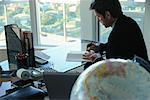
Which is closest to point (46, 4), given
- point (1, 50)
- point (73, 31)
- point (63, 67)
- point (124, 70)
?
point (73, 31)

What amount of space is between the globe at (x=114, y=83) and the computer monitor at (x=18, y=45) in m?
1.57

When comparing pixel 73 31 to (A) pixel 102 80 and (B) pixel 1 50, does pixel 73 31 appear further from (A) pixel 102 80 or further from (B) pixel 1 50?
(A) pixel 102 80

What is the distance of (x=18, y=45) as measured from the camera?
7.39 ft

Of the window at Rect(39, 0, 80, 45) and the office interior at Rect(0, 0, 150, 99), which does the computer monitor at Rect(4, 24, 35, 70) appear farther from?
the window at Rect(39, 0, 80, 45)

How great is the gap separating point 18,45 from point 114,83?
1.74 meters

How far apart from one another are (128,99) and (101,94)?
6cm

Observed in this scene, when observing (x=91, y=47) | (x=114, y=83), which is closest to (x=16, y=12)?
(x=91, y=47)

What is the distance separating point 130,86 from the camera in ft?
1.97

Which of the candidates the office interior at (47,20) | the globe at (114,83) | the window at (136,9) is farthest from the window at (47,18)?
the globe at (114,83)

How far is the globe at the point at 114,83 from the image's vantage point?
1.95 feet

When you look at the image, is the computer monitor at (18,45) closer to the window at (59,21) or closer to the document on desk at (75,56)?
the document on desk at (75,56)

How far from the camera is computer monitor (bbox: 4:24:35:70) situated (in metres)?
2.18

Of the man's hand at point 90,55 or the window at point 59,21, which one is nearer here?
the man's hand at point 90,55

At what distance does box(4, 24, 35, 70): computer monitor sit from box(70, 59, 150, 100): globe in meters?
1.57
